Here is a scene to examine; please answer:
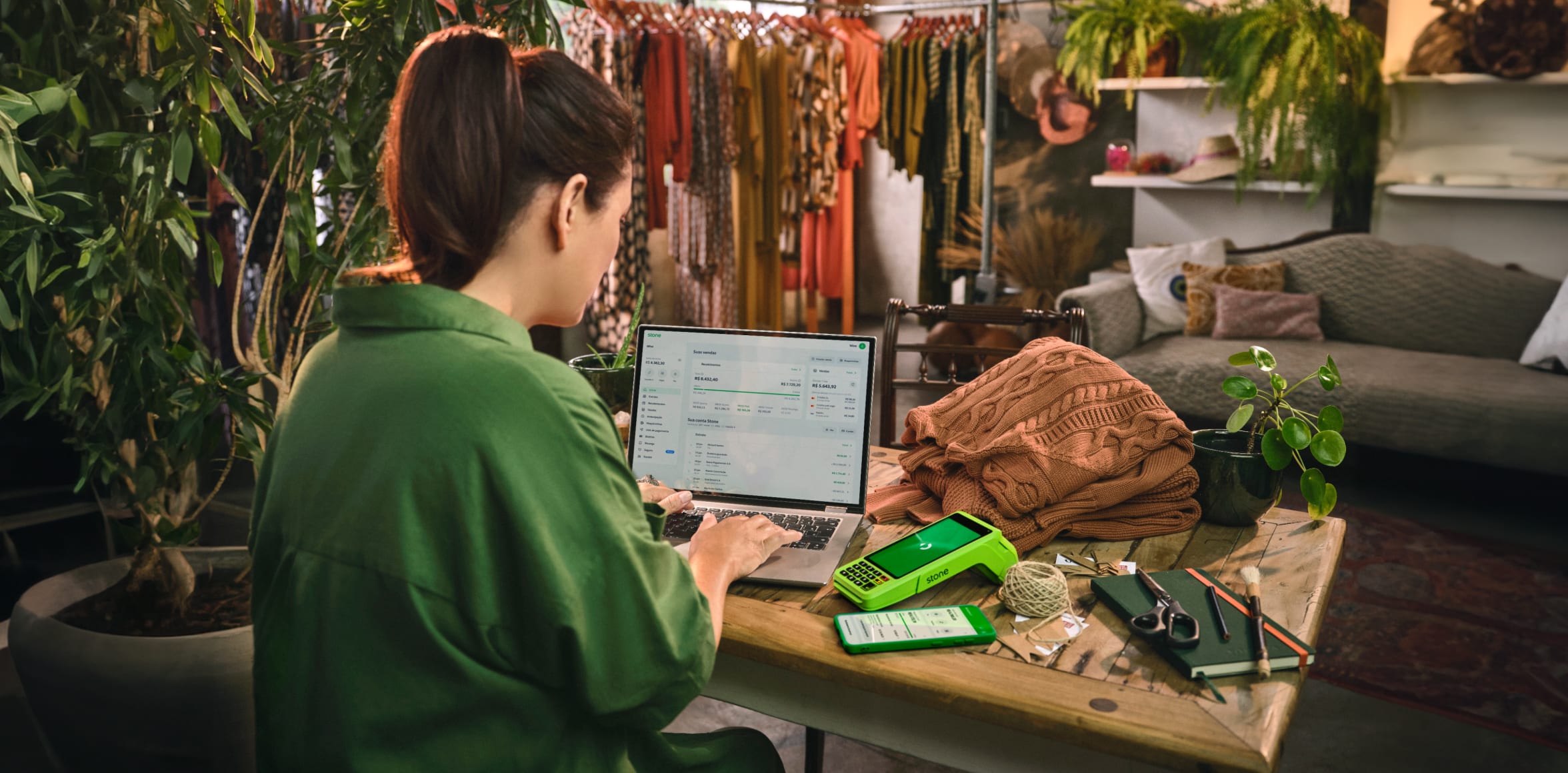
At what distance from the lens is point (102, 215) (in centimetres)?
158

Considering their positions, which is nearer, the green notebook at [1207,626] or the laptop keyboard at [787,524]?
the green notebook at [1207,626]

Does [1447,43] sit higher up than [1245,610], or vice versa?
[1447,43]

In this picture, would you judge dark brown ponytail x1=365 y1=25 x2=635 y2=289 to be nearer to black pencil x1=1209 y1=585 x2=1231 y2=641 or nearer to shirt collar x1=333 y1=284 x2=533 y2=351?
shirt collar x1=333 y1=284 x2=533 y2=351

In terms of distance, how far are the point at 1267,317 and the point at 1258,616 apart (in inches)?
149

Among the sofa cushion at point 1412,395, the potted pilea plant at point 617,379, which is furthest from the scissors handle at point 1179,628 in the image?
the sofa cushion at point 1412,395

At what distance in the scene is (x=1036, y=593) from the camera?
1.22 m

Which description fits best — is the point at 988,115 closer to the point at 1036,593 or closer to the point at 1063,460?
the point at 1063,460

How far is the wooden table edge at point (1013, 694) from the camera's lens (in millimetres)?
970

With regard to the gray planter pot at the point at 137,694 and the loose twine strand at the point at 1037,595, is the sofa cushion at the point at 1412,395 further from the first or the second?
the gray planter pot at the point at 137,694

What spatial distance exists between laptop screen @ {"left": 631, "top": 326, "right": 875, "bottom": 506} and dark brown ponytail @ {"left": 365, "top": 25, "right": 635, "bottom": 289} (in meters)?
0.52

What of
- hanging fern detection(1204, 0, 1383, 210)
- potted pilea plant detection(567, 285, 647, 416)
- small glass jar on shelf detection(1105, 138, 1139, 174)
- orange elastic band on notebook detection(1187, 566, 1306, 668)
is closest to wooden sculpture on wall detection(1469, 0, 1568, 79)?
hanging fern detection(1204, 0, 1383, 210)

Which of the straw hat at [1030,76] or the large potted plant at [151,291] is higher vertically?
Answer: the straw hat at [1030,76]

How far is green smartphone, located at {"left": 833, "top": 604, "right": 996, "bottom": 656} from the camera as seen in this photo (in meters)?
1.14

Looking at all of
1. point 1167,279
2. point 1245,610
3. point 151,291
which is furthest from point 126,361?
point 1167,279
